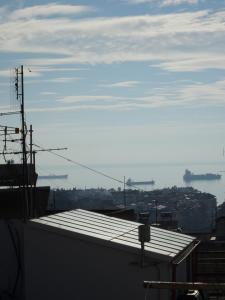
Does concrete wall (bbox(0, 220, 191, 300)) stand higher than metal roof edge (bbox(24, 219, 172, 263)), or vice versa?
metal roof edge (bbox(24, 219, 172, 263))

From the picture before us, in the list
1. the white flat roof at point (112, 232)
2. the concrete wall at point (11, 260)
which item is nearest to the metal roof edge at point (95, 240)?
the white flat roof at point (112, 232)

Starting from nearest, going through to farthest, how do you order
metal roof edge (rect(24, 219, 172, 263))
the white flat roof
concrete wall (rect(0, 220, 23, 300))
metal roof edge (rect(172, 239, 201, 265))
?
metal roof edge (rect(24, 219, 172, 263)) → the white flat roof → metal roof edge (rect(172, 239, 201, 265)) → concrete wall (rect(0, 220, 23, 300))

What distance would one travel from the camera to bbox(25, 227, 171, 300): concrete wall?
15102 mm

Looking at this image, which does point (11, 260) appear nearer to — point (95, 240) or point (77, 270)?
point (77, 270)

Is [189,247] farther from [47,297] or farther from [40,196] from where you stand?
[40,196]

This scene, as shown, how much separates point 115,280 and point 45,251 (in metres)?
1.73

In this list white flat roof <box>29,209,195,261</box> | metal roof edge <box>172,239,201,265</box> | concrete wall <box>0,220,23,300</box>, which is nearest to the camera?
white flat roof <box>29,209,195,261</box>

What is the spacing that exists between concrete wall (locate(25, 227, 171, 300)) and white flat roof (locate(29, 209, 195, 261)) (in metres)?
Result: 0.19

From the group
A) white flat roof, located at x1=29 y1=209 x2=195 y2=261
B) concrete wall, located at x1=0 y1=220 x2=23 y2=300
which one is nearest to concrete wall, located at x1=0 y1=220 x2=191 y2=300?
white flat roof, located at x1=29 y1=209 x2=195 y2=261

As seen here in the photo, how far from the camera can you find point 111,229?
1750cm

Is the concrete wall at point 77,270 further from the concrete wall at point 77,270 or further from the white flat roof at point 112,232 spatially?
the white flat roof at point 112,232

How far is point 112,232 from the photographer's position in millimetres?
16906

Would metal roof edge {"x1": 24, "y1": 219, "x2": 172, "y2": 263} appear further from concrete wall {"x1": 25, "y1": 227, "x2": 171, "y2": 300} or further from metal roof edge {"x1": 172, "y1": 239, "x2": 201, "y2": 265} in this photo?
metal roof edge {"x1": 172, "y1": 239, "x2": 201, "y2": 265}

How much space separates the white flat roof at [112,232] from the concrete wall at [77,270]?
0.19m
